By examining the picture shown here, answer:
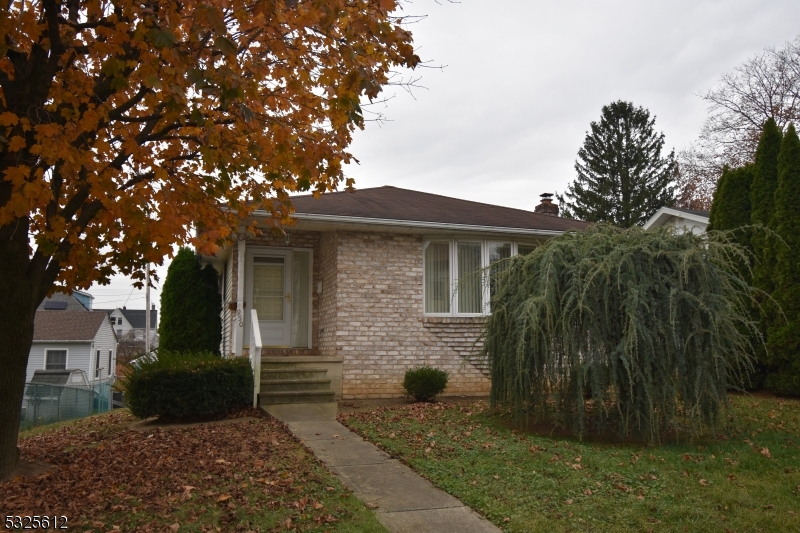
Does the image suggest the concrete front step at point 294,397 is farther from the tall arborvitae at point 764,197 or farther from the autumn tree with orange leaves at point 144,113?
the tall arborvitae at point 764,197

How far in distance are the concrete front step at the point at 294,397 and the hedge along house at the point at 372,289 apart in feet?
3.93

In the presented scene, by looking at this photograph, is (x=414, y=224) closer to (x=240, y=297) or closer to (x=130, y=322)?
(x=240, y=297)

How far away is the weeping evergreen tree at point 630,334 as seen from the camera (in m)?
7.57

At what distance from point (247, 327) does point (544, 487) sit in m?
8.32

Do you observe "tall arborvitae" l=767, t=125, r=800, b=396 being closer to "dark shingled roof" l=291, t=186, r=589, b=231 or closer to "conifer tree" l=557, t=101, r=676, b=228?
"dark shingled roof" l=291, t=186, r=589, b=231

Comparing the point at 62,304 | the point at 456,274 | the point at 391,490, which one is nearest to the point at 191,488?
the point at 391,490

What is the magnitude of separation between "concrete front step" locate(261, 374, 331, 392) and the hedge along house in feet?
2.89

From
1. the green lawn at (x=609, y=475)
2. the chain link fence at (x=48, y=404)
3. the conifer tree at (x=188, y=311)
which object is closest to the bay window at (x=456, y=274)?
the green lawn at (x=609, y=475)

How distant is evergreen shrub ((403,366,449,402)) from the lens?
11516mm

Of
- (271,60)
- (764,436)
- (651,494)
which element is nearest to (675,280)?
(764,436)

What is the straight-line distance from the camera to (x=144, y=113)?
793 cm

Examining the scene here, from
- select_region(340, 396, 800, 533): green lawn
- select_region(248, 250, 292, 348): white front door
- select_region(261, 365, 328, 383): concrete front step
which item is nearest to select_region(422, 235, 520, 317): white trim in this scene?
select_region(261, 365, 328, 383): concrete front step

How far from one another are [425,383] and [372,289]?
2.12 metres

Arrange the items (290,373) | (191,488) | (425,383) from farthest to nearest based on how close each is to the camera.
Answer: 1. (425,383)
2. (290,373)
3. (191,488)
